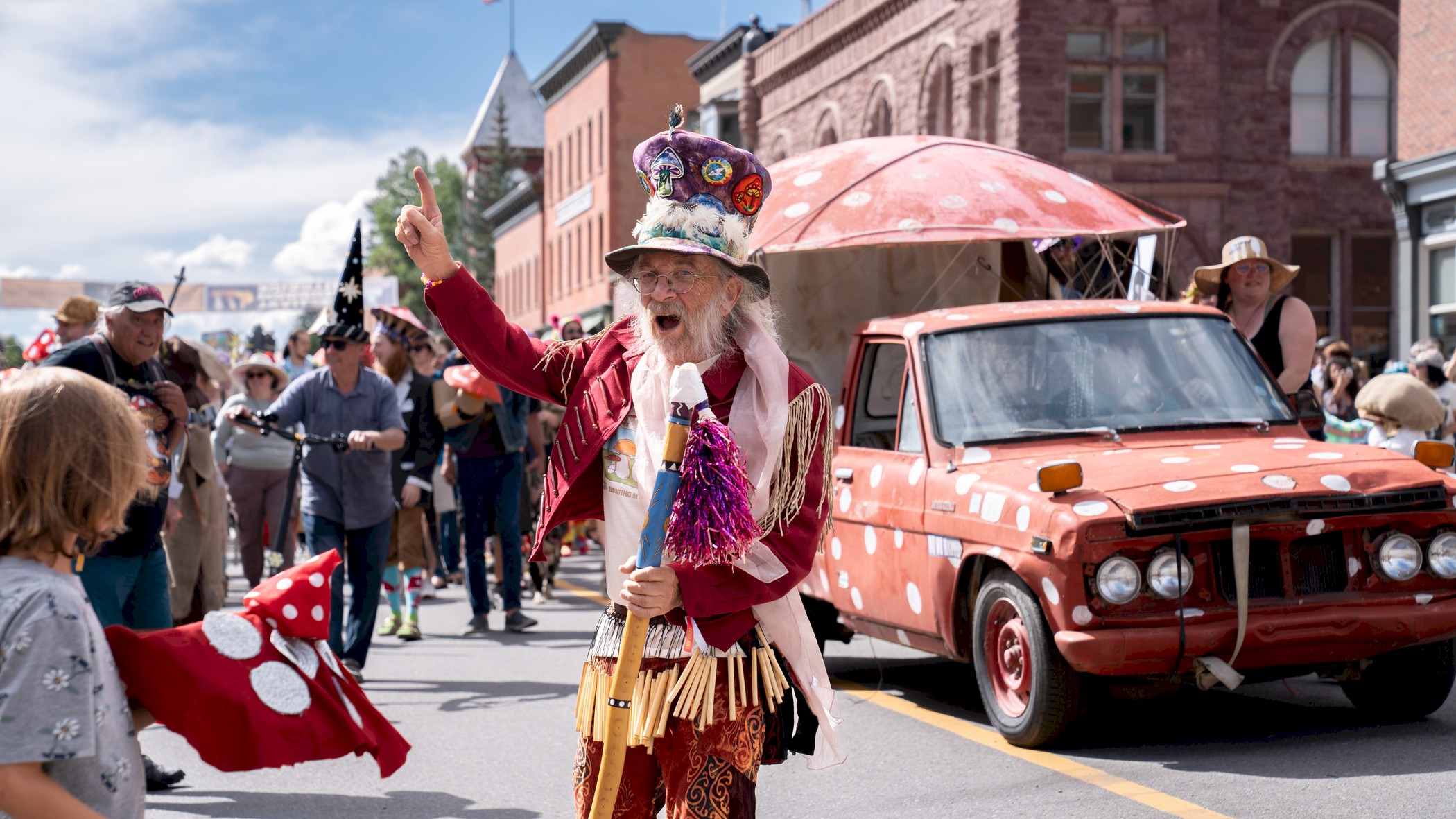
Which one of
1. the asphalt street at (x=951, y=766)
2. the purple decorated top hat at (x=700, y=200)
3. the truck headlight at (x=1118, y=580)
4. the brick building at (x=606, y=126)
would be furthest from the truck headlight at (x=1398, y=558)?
the brick building at (x=606, y=126)

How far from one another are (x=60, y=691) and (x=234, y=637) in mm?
314

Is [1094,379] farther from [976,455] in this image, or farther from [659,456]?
[659,456]

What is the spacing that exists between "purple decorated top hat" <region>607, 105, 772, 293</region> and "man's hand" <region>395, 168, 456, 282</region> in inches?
14.7

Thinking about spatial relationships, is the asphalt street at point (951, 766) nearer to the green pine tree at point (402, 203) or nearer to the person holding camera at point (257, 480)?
the person holding camera at point (257, 480)

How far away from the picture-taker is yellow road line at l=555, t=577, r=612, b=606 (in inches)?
522

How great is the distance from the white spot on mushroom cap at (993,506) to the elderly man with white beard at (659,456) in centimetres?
288

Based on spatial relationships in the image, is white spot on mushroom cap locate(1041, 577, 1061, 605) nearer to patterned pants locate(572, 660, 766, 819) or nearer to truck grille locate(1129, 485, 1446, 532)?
truck grille locate(1129, 485, 1446, 532)

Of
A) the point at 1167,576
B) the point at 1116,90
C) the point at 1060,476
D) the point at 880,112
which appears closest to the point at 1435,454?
the point at 1167,576

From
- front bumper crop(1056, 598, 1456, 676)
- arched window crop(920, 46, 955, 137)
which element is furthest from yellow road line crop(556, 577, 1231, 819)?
arched window crop(920, 46, 955, 137)

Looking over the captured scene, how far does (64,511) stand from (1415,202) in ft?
76.5

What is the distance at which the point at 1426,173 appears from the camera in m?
22.6

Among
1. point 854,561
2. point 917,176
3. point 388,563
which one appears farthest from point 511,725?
point 917,176

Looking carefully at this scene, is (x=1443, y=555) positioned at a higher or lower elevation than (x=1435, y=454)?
lower

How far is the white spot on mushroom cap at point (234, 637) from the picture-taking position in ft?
8.66
